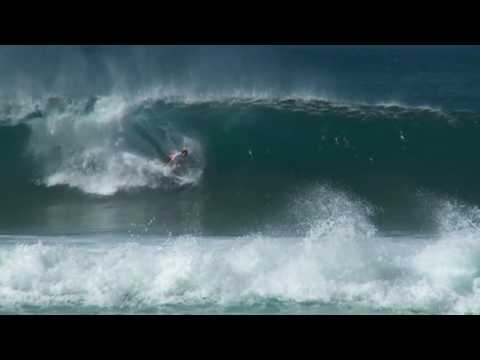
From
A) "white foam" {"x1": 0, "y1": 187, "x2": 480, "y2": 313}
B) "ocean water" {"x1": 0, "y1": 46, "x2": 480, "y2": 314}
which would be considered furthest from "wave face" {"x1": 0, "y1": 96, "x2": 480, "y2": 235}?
"white foam" {"x1": 0, "y1": 187, "x2": 480, "y2": 313}

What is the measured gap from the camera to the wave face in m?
8.72

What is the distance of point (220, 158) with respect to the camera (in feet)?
29.3

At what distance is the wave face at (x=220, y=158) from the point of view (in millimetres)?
8719

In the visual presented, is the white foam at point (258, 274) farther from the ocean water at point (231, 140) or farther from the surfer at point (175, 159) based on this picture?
the surfer at point (175, 159)

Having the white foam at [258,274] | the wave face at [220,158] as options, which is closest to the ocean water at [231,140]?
the wave face at [220,158]

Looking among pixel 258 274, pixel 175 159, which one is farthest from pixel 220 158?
pixel 258 274

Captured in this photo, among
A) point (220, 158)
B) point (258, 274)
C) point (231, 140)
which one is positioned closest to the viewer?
point (258, 274)

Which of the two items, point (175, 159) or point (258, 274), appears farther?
→ point (175, 159)

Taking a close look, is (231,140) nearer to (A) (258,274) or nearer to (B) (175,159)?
(B) (175,159)

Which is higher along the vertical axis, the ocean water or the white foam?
the ocean water

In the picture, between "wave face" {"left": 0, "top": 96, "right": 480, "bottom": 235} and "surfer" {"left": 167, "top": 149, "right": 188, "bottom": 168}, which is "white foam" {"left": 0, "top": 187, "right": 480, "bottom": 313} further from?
"surfer" {"left": 167, "top": 149, "right": 188, "bottom": 168}

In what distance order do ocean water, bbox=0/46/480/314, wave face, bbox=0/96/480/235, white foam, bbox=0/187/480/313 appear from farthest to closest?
wave face, bbox=0/96/480/235
ocean water, bbox=0/46/480/314
white foam, bbox=0/187/480/313

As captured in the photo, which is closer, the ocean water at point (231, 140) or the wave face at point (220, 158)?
the ocean water at point (231, 140)

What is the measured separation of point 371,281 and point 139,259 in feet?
9.50
